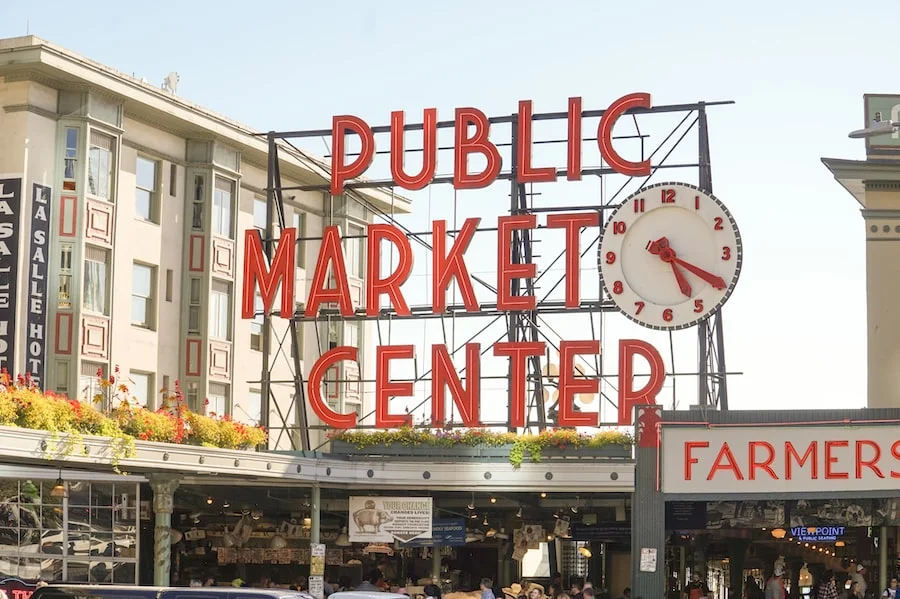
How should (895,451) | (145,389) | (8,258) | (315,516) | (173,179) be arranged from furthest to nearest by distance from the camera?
(173,179)
(145,389)
(8,258)
(315,516)
(895,451)

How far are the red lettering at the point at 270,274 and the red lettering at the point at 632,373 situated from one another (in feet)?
32.0

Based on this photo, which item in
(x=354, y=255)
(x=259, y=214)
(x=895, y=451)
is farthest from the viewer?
(x=354, y=255)

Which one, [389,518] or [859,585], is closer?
[389,518]

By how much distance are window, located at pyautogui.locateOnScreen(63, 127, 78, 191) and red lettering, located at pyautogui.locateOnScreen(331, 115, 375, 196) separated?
7.60 meters

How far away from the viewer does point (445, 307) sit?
41344 mm

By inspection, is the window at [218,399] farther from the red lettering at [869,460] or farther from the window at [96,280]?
the red lettering at [869,460]

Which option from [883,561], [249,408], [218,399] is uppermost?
[218,399]

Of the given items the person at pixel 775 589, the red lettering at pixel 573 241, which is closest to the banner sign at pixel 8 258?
the red lettering at pixel 573 241

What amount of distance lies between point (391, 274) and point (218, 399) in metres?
10.7

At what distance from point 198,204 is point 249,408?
7.92 metres

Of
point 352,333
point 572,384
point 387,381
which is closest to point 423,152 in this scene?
point 387,381

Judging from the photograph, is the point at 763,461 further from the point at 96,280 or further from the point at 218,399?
the point at 218,399

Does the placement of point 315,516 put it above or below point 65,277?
below

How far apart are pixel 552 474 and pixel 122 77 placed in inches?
756
